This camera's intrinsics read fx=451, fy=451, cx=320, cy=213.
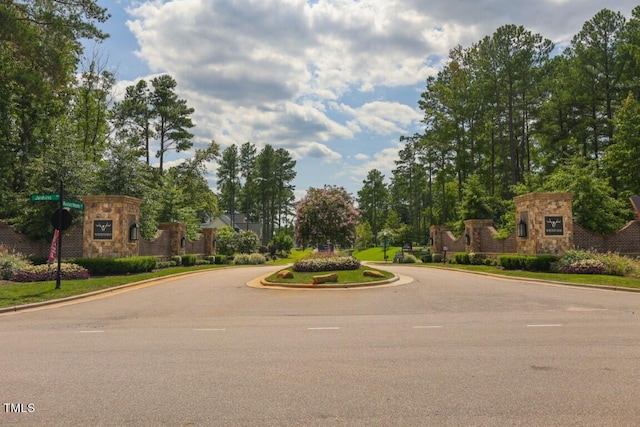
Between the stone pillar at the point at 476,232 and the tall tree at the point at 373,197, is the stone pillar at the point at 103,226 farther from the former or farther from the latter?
the tall tree at the point at 373,197

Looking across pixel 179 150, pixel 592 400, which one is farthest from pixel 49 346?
pixel 179 150

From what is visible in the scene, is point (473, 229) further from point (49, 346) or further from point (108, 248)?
point (49, 346)

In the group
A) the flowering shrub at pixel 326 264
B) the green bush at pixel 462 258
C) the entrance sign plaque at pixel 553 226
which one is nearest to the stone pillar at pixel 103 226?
the flowering shrub at pixel 326 264

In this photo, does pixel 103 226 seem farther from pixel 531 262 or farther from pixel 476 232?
pixel 476 232

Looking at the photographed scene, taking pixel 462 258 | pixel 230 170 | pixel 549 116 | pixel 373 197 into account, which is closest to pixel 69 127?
pixel 462 258

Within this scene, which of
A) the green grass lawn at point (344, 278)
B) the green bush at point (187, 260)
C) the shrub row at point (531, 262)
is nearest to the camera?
the green grass lawn at point (344, 278)

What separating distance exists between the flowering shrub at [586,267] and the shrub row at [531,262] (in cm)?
107

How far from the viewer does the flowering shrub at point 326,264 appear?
66.9 feet

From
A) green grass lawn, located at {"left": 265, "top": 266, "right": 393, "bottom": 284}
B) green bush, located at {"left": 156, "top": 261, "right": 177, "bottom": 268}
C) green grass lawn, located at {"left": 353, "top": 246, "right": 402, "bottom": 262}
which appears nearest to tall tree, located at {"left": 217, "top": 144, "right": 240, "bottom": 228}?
green grass lawn, located at {"left": 353, "top": 246, "right": 402, "bottom": 262}

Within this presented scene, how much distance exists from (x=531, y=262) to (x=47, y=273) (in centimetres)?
2126

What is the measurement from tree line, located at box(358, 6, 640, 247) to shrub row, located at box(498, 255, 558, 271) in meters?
4.81

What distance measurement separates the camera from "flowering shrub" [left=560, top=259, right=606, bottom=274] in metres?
19.0

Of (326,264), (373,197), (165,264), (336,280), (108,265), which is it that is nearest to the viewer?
(336,280)

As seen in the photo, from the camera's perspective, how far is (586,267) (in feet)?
63.0
